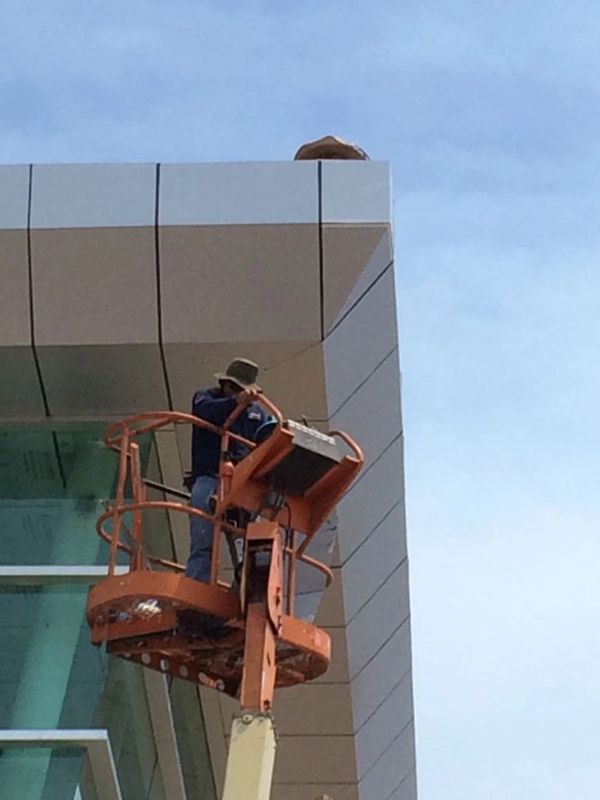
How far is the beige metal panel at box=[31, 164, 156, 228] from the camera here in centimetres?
1220

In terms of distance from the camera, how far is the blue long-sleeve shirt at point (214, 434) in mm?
9984

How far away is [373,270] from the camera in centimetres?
1219

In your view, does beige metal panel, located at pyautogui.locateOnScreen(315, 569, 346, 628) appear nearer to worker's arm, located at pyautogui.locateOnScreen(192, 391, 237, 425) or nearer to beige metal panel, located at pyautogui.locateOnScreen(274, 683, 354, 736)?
beige metal panel, located at pyautogui.locateOnScreen(274, 683, 354, 736)

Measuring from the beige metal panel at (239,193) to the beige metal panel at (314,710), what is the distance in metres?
5.02

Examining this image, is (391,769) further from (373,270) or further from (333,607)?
(373,270)

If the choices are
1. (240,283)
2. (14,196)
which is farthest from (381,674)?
(14,196)

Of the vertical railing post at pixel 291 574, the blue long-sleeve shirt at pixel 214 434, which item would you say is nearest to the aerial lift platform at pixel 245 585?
the vertical railing post at pixel 291 574

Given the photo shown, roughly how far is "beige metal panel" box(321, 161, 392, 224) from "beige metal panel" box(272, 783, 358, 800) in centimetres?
734

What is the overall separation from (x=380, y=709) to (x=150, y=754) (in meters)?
3.72

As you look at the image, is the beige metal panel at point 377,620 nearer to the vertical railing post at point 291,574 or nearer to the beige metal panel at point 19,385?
the beige metal panel at point 19,385

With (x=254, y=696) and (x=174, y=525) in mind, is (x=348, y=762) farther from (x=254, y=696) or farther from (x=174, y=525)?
(x=254, y=696)

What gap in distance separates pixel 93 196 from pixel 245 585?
4.37 metres

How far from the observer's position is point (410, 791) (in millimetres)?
19406

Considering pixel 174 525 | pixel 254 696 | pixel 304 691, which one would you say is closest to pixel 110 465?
pixel 174 525
